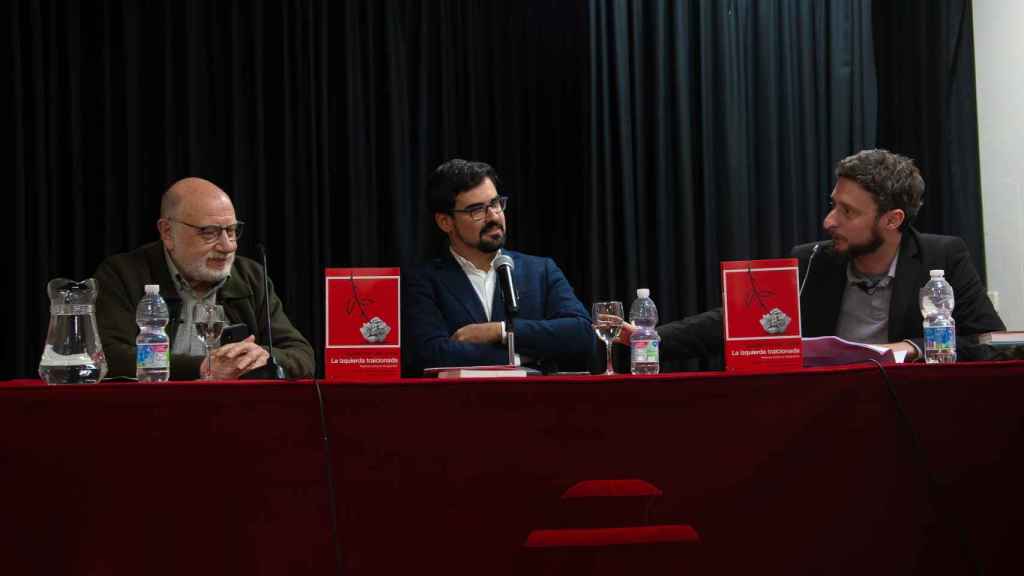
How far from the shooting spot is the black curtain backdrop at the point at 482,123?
3617 millimetres

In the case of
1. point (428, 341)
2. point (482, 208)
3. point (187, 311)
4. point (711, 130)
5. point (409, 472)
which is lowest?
point (409, 472)

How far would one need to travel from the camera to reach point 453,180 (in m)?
3.37

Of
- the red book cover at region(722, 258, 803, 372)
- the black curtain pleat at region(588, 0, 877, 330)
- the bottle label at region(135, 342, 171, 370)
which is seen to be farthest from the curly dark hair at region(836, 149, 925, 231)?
the bottle label at region(135, 342, 171, 370)

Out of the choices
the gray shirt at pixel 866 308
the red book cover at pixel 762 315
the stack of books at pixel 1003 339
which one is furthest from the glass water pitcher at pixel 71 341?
the gray shirt at pixel 866 308

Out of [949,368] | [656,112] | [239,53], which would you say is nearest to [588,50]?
[656,112]

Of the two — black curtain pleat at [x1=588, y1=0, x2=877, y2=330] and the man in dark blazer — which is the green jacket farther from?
black curtain pleat at [x1=588, y1=0, x2=877, y2=330]

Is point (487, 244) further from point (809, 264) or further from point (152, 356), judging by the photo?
point (152, 356)

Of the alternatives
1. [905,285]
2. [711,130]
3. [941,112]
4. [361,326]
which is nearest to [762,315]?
[361,326]

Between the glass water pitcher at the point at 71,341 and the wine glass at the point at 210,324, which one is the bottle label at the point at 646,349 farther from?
the glass water pitcher at the point at 71,341

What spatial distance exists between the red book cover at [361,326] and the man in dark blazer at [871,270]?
43.5 inches

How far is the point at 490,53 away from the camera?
3887 mm

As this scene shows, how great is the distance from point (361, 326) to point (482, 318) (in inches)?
46.9

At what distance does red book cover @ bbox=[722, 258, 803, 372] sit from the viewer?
2080 mm

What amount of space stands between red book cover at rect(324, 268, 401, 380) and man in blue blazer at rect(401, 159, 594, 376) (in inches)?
34.1
